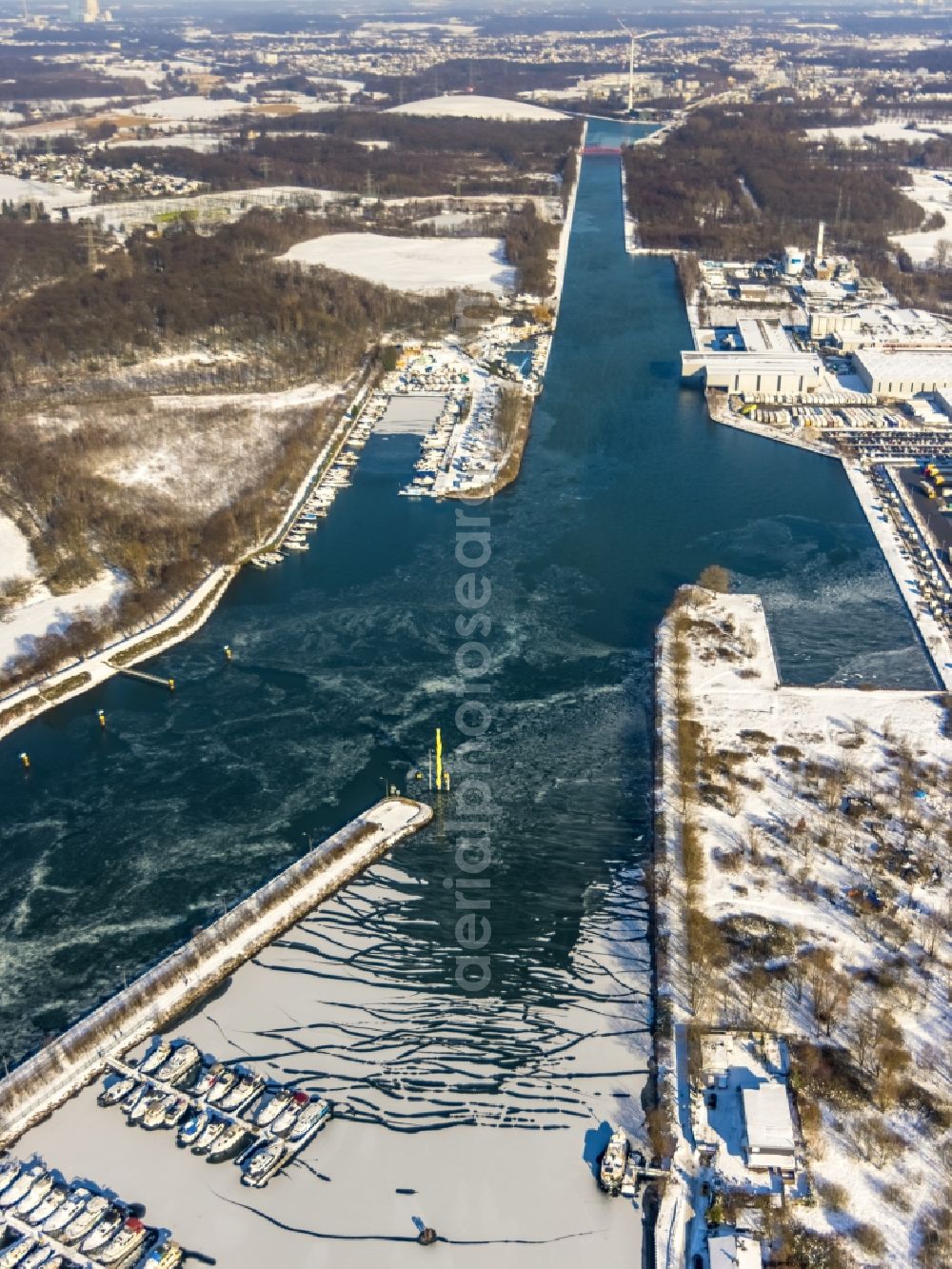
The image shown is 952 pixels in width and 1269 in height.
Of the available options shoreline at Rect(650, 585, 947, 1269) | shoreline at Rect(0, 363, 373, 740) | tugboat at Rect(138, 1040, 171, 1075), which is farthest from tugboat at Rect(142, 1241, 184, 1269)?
shoreline at Rect(0, 363, 373, 740)

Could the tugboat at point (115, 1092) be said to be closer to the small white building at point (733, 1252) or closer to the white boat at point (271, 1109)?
the white boat at point (271, 1109)

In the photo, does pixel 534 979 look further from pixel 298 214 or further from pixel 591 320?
pixel 298 214

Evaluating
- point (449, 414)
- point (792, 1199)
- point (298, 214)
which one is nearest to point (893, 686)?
point (792, 1199)

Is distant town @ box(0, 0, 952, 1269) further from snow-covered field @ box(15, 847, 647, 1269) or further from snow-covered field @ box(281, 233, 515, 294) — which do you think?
snow-covered field @ box(281, 233, 515, 294)

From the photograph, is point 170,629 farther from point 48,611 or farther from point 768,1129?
point 768,1129

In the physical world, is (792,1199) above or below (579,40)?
below

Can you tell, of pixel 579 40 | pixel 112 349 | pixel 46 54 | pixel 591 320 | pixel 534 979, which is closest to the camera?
pixel 534 979
